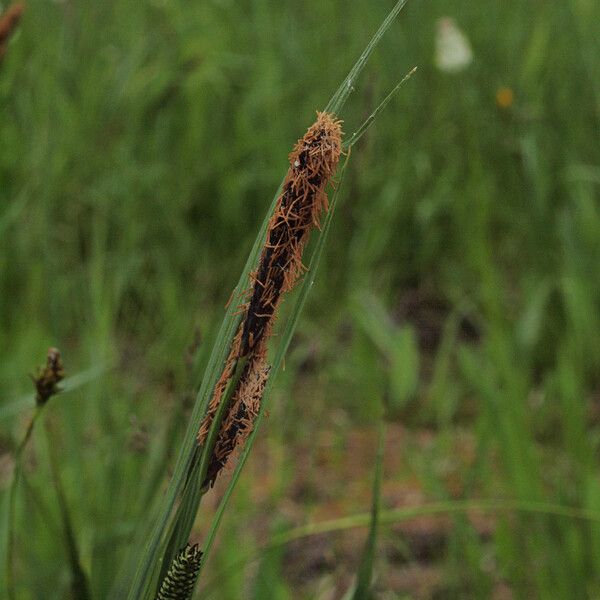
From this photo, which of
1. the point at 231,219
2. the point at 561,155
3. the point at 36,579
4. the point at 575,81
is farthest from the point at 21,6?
the point at 575,81

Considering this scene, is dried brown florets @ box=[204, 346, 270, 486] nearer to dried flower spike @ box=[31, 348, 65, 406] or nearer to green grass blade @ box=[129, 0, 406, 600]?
green grass blade @ box=[129, 0, 406, 600]

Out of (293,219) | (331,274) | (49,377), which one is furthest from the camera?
(331,274)

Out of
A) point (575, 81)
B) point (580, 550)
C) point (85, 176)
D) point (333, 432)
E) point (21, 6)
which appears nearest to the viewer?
point (21, 6)

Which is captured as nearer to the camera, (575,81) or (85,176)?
(85,176)

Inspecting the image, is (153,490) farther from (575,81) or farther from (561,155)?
(575,81)

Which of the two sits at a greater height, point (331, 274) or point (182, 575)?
point (331, 274)

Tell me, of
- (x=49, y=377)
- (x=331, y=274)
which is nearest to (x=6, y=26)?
(x=49, y=377)

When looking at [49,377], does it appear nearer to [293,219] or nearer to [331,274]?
[293,219]
